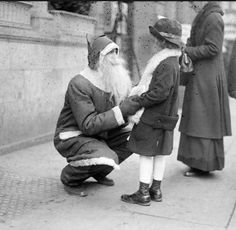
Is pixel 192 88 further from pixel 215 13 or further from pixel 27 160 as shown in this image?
pixel 27 160

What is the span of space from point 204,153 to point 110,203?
53.0 inches

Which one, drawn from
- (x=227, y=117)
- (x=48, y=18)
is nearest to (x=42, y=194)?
(x=227, y=117)

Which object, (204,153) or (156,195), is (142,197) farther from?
(204,153)

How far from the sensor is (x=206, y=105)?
199 inches

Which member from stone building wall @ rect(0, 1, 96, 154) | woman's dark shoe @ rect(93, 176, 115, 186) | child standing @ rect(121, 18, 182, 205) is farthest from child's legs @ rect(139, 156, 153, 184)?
stone building wall @ rect(0, 1, 96, 154)

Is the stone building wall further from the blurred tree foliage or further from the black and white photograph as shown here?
the blurred tree foliage

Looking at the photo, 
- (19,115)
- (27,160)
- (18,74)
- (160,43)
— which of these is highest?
(160,43)

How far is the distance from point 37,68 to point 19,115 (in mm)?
709

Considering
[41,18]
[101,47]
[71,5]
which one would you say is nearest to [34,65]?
[41,18]

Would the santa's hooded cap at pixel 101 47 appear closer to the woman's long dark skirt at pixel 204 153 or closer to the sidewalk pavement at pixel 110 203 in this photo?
the sidewalk pavement at pixel 110 203

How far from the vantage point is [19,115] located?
6.11 meters

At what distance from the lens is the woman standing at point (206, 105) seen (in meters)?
5.02

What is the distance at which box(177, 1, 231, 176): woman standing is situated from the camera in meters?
5.02

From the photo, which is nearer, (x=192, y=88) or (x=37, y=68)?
(x=192, y=88)
